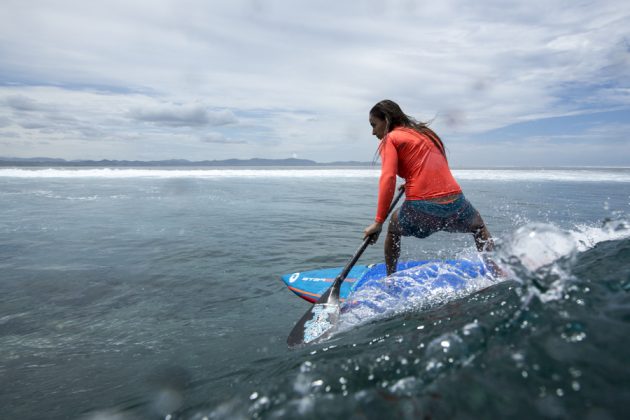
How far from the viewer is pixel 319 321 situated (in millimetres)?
3623

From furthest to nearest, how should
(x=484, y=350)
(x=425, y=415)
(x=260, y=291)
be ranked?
(x=260, y=291) < (x=484, y=350) < (x=425, y=415)

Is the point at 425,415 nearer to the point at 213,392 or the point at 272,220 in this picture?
the point at 213,392

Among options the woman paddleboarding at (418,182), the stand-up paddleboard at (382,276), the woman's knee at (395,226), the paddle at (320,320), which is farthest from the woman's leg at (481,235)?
the paddle at (320,320)

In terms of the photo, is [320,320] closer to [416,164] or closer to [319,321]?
[319,321]

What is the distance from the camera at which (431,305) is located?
3.16 metres

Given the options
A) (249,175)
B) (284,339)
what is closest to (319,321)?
(284,339)

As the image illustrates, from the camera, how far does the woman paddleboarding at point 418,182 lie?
12.2 feet

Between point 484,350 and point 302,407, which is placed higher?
point 484,350

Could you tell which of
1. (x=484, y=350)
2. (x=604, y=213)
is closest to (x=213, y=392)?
(x=484, y=350)

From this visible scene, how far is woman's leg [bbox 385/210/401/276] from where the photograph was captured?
4008 millimetres

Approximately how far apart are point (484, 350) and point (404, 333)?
0.68 m

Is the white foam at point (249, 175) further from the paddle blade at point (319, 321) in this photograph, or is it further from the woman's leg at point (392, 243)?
the paddle blade at point (319, 321)

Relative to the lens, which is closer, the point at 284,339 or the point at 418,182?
the point at 284,339

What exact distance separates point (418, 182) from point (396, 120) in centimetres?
72
